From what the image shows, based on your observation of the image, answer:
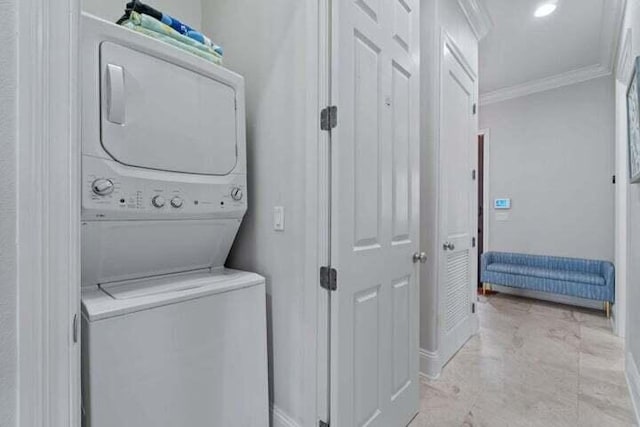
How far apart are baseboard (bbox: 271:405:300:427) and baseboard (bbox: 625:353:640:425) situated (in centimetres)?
186

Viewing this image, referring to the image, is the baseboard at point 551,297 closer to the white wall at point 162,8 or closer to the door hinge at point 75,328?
the white wall at point 162,8

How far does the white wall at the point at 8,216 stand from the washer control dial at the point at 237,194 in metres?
0.89

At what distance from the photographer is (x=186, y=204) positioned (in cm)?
125

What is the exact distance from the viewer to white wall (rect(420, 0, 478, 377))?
2201 mm

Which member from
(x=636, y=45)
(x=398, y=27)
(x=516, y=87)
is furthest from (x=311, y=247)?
(x=516, y=87)

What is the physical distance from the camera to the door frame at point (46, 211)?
55 centimetres

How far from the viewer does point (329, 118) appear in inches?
49.1

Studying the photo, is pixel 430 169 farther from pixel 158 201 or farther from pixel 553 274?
pixel 553 274

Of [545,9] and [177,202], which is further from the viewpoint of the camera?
[545,9]

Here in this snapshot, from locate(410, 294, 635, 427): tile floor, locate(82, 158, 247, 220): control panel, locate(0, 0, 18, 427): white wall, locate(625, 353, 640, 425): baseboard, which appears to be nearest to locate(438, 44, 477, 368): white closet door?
locate(410, 294, 635, 427): tile floor

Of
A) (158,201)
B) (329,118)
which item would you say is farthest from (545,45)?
(158,201)

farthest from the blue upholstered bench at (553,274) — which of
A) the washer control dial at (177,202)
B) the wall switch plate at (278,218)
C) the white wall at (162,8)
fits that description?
the white wall at (162,8)

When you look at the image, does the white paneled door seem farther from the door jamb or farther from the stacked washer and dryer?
the stacked washer and dryer

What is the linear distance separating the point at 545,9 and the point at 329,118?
275 centimetres
